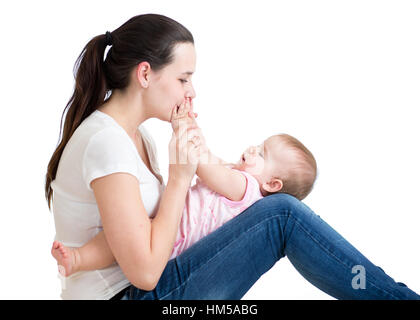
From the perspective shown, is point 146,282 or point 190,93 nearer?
point 146,282

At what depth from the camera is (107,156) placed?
79.1 inches

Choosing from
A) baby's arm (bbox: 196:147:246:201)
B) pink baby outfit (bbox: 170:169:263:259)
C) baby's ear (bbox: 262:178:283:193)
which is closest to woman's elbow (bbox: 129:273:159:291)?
pink baby outfit (bbox: 170:169:263:259)

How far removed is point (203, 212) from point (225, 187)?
14 cm

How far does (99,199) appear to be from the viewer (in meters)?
1.99

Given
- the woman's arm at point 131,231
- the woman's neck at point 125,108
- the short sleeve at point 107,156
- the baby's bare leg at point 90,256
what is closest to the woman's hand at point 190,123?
the woman's neck at point 125,108

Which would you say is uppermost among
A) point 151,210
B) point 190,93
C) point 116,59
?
point 116,59

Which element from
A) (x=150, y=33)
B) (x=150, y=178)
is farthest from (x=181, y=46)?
(x=150, y=178)

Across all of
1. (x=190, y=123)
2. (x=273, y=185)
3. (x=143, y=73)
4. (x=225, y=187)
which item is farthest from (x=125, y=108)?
(x=273, y=185)

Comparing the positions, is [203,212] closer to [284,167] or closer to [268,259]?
[268,259]

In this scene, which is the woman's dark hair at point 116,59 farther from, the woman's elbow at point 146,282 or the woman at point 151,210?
the woman's elbow at point 146,282

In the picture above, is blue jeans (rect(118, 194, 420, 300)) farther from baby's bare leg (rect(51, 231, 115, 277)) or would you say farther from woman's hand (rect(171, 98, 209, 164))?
woman's hand (rect(171, 98, 209, 164))

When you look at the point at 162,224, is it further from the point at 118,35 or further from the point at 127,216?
the point at 118,35

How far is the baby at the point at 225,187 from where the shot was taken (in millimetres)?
2100

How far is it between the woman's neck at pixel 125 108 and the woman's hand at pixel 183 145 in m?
0.15
